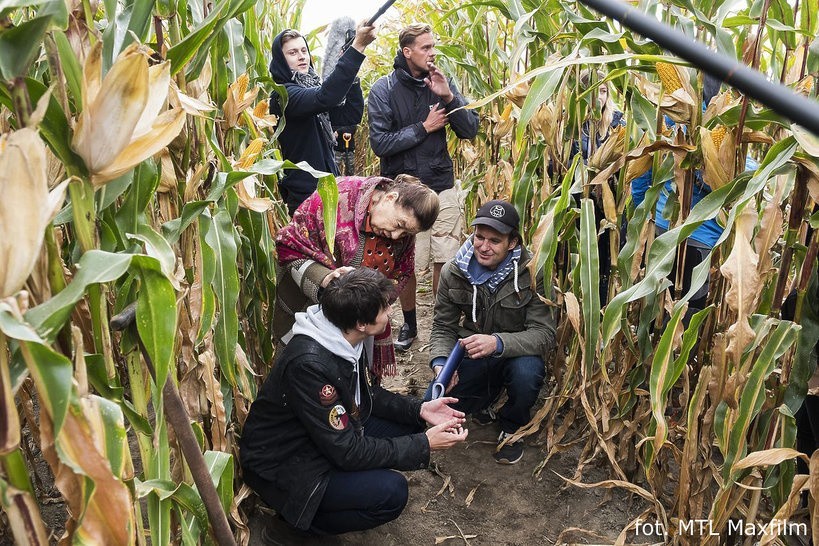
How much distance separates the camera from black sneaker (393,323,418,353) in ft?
10.2

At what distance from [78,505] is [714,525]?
1.23 meters

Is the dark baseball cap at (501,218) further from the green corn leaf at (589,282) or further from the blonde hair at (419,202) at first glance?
the green corn leaf at (589,282)

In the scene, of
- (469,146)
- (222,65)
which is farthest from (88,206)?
(469,146)

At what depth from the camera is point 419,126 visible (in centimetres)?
297

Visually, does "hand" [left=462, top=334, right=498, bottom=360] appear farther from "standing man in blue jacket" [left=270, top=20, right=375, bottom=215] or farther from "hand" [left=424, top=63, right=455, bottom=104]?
"hand" [left=424, top=63, right=455, bottom=104]

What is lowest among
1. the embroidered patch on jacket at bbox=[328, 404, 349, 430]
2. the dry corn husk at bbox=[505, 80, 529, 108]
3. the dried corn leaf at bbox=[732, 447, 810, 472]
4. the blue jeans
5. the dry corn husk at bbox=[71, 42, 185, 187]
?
the blue jeans

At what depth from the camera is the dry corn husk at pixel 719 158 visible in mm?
1300

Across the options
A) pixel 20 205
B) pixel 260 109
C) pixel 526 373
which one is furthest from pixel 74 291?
pixel 526 373

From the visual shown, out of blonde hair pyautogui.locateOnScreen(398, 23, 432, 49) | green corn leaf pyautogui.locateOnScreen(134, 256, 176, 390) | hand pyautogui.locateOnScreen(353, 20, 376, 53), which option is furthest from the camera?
blonde hair pyautogui.locateOnScreen(398, 23, 432, 49)

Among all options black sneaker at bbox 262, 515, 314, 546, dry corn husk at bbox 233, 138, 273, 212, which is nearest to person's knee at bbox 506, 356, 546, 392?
black sneaker at bbox 262, 515, 314, 546

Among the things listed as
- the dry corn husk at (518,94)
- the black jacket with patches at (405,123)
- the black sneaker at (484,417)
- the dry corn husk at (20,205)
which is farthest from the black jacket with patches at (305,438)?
the black jacket with patches at (405,123)

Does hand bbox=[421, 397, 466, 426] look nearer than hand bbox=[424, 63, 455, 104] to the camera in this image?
Yes

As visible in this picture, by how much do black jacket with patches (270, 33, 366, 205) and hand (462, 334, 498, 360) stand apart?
0.99 meters

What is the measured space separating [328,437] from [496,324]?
855mm
